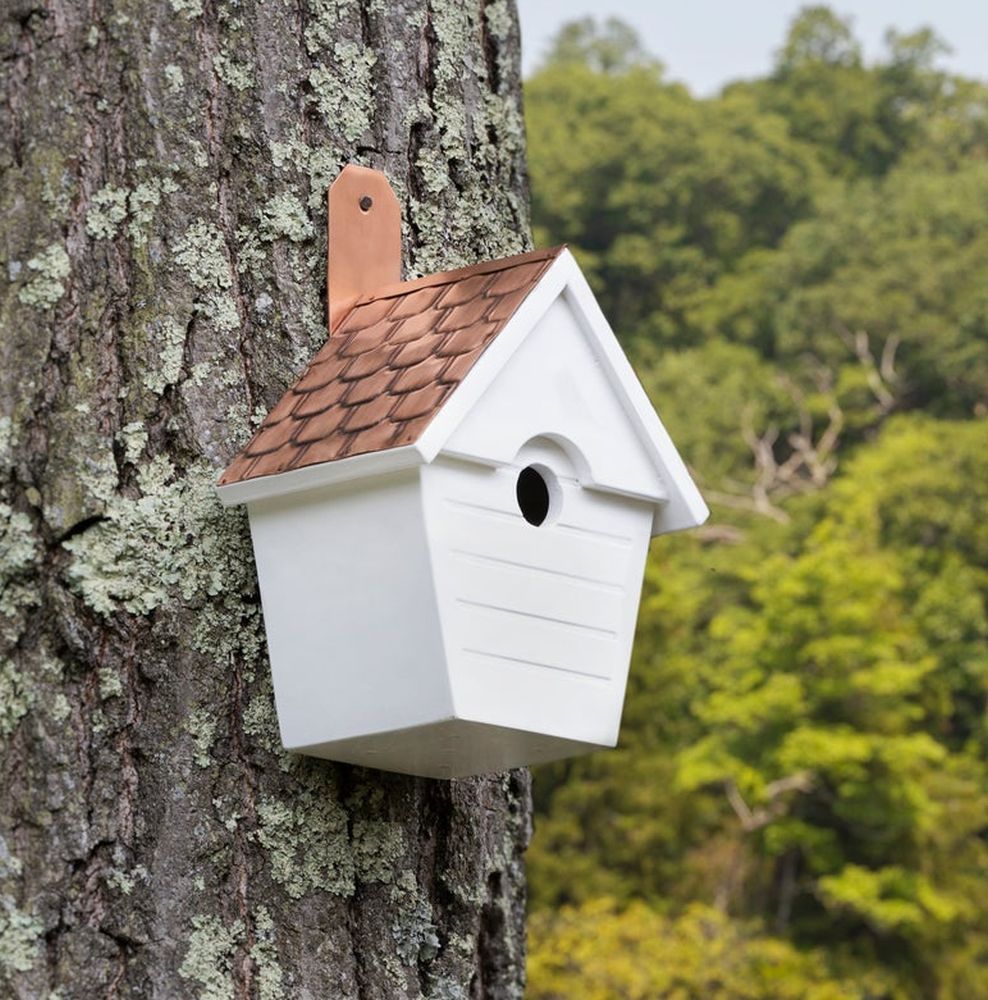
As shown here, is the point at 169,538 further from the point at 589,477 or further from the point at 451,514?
the point at 589,477

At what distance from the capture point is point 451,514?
1.12m

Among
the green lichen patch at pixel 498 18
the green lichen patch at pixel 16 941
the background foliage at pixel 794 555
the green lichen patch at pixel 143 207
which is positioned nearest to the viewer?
the green lichen patch at pixel 16 941

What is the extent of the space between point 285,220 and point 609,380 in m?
0.28

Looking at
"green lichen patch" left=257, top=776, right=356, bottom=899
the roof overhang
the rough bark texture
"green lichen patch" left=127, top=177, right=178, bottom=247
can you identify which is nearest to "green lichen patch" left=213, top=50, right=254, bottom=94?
the rough bark texture

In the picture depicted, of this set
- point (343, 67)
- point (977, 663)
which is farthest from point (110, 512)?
point (977, 663)

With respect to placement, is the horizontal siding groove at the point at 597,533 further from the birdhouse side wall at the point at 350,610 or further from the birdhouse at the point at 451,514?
the birdhouse side wall at the point at 350,610

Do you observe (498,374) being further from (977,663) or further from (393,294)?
(977,663)

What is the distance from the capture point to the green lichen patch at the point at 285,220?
1.23 metres

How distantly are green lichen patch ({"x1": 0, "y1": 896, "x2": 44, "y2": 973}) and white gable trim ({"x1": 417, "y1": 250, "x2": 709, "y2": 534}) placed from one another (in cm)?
41

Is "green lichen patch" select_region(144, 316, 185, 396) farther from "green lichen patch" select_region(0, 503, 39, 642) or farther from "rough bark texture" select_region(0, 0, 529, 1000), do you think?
"green lichen patch" select_region(0, 503, 39, 642)

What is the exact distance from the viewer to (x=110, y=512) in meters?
1.14

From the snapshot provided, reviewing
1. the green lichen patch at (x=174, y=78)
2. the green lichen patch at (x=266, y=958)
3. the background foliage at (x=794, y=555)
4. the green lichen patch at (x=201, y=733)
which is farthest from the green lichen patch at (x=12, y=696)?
the background foliage at (x=794, y=555)

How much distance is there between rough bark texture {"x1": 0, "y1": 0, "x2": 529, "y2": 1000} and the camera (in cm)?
111

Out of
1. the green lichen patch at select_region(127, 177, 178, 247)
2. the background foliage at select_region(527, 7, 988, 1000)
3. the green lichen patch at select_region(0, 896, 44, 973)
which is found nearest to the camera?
the green lichen patch at select_region(0, 896, 44, 973)
